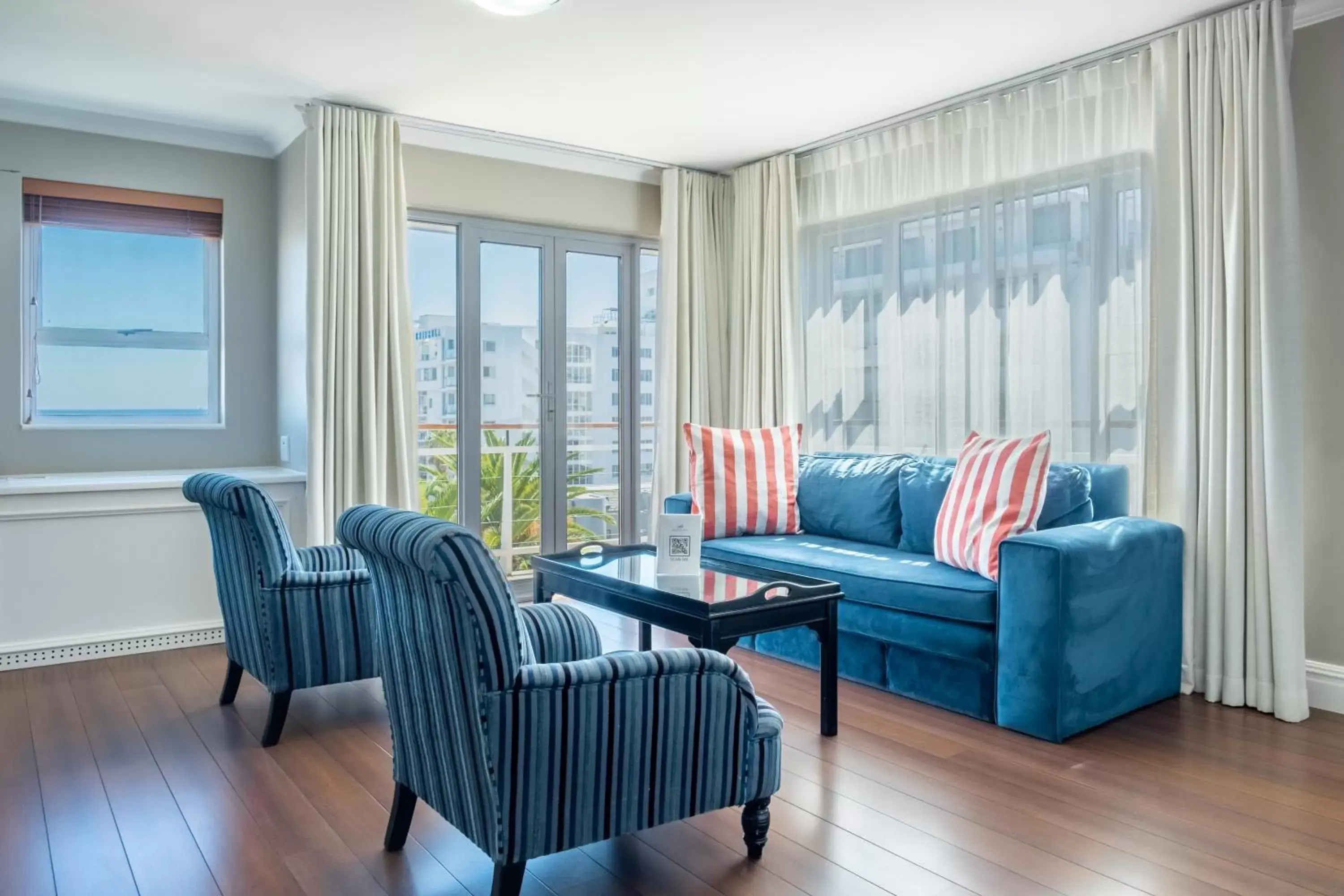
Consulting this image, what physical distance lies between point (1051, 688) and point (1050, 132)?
7.74ft

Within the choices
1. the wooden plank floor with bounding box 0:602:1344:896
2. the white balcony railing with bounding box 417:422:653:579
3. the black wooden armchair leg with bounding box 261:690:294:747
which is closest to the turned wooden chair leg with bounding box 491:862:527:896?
the wooden plank floor with bounding box 0:602:1344:896

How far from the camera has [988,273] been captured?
13.8 feet

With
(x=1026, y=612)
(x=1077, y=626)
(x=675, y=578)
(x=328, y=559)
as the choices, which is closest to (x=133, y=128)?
(x=328, y=559)

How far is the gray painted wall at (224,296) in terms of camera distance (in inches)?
168

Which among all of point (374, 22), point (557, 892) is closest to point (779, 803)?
point (557, 892)

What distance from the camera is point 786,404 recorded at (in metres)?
5.25

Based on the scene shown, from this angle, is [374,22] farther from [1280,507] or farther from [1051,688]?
[1280,507]

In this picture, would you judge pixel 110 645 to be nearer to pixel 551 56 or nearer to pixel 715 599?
pixel 715 599

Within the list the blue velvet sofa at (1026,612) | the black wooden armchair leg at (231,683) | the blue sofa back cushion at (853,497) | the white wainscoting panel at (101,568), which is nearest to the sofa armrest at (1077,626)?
the blue velvet sofa at (1026,612)

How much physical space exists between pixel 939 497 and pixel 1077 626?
1046 millimetres

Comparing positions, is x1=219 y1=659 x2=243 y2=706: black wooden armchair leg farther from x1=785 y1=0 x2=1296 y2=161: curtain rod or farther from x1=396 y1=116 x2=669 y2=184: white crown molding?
x1=785 y1=0 x2=1296 y2=161: curtain rod

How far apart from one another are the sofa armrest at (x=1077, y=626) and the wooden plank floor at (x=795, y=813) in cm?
10

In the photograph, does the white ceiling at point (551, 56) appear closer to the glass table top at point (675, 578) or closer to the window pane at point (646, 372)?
the window pane at point (646, 372)

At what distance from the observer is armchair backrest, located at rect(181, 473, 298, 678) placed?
9.73ft
